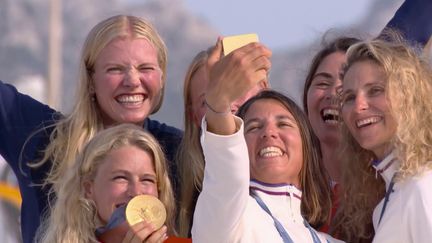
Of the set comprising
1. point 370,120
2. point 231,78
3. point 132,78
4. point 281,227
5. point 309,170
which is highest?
point 231,78

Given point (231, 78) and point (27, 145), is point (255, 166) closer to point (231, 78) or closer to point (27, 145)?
point (231, 78)

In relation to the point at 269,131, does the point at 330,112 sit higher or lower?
lower

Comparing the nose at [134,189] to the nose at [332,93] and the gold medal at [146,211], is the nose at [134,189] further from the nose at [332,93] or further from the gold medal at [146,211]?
the nose at [332,93]

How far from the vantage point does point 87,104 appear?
19.9 feet

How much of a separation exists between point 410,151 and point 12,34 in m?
58.2

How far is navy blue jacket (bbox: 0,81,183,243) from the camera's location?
593cm

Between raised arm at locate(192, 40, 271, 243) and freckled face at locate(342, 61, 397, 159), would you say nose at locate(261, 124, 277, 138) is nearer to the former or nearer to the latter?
freckled face at locate(342, 61, 397, 159)

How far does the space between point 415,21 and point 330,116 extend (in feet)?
1.96

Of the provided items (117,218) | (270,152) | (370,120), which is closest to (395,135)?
(370,120)

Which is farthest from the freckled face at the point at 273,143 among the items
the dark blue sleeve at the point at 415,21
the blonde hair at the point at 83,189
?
the dark blue sleeve at the point at 415,21

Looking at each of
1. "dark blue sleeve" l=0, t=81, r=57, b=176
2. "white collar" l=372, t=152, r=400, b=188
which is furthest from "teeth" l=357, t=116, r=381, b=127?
"dark blue sleeve" l=0, t=81, r=57, b=176

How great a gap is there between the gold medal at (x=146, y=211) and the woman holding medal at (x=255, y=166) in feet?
0.82

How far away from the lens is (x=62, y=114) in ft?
20.3

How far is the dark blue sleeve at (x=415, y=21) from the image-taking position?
253 inches
